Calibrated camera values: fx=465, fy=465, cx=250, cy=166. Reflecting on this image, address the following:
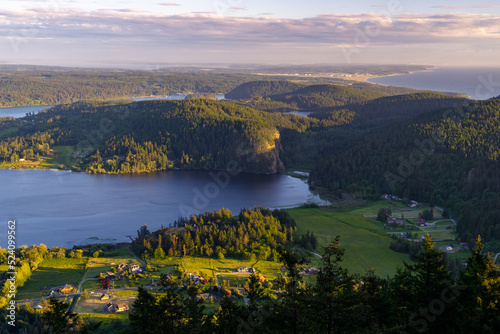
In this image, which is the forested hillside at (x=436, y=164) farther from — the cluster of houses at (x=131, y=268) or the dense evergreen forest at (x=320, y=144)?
the cluster of houses at (x=131, y=268)

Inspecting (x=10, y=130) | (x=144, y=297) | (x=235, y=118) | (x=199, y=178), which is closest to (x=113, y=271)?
(x=144, y=297)

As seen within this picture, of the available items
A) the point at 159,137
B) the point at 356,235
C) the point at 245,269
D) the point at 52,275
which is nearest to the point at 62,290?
the point at 52,275

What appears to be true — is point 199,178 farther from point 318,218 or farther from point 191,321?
point 191,321

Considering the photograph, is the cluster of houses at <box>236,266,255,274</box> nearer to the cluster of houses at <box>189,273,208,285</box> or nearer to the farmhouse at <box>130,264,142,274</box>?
the cluster of houses at <box>189,273,208,285</box>

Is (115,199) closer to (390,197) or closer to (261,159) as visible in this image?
(261,159)

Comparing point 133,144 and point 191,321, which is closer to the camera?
point 191,321

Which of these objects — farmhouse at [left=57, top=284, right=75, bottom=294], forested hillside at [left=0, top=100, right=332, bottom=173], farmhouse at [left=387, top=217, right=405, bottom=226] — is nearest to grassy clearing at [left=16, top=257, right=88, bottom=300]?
farmhouse at [left=57, top=284, right=75, bottom=294]
